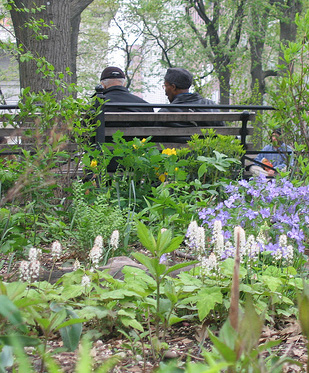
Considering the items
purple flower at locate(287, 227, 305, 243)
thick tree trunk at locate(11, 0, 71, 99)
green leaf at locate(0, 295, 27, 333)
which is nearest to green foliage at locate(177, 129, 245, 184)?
purple flower at locate(287, 227, 305, 243)

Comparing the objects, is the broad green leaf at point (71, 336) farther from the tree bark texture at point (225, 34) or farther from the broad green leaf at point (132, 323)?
the tree bark texture at point (225, 34)

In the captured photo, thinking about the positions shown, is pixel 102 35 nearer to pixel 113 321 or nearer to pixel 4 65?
pixel 4 65

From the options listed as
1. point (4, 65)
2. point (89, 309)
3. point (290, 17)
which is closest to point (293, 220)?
point (89, 309)

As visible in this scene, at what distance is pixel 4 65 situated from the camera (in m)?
42.5

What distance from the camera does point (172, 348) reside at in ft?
6.32

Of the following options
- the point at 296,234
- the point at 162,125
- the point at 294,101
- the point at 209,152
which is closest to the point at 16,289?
the point at 296,234

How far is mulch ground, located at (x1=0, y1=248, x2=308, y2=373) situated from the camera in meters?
1.74

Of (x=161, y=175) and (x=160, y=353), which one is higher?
(x=161, y=175)

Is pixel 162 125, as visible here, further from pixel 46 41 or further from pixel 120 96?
pixel 46 41

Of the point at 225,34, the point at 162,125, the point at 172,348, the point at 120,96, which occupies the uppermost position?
the point at 225,34

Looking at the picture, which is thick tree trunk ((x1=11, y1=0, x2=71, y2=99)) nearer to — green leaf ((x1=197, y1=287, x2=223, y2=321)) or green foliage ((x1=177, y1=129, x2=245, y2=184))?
green foliage ((x1=177, y1=129, x2=245, y2=184))

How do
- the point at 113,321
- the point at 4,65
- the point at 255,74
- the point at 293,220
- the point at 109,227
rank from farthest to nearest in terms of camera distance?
the point at 4,65 → the point at 255,74 → the point at 109,227 → the point at 293,220 → the point at 113,321

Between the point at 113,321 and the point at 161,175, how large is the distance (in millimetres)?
2461

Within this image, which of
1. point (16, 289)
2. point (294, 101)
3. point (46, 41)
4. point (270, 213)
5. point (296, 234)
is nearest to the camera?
point (16, 289)
